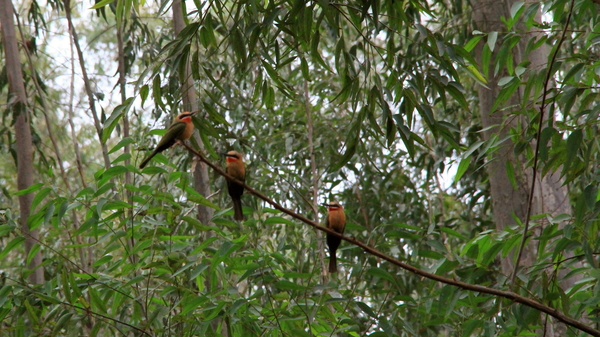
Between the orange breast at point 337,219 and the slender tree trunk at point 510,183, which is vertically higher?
the slender tree trunk at point 510,183

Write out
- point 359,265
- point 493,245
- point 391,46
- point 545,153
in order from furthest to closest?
point 391,46
point 359,265
point 493,245
point 545,153

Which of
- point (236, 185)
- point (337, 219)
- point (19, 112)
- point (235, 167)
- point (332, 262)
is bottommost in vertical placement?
point (332, 262)

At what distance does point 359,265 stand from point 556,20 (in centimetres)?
124

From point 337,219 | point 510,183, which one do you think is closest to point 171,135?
point 337,219

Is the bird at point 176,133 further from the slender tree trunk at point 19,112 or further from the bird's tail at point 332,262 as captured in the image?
the slender tree trunk at point 19,112

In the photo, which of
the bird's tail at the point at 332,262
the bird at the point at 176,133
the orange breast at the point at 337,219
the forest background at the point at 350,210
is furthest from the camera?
the orange breast at the point at 337,219

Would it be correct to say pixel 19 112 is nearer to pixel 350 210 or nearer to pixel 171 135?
pixel 171 135

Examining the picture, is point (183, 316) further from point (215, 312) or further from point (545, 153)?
point (545, 153)

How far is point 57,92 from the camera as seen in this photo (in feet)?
31.9

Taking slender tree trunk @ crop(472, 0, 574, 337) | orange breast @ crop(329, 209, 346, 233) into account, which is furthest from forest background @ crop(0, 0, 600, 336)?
orange breast @ crop(329, 209, 346, 233)

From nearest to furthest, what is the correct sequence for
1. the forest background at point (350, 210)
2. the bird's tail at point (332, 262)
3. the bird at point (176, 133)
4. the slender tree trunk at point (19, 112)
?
the forest background at point (350, 210) < the bird at point (176, 133) < the bird's tail at point (332, 262) < the slender tree trunk at point (19, 112)

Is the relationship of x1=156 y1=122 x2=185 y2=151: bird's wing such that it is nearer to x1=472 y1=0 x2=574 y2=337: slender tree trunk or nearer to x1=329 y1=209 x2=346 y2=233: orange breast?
x1=329 y1=209 x2=346 y2=233: orange breast

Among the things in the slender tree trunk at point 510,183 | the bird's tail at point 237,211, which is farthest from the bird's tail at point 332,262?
the slender tree trunk at point 510,183

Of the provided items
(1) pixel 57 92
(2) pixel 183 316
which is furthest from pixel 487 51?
(1) pixel 57 92
